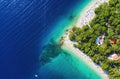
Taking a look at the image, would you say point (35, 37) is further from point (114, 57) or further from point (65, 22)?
point (114, 57)

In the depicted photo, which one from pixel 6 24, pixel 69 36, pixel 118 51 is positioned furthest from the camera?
pixel 6 24

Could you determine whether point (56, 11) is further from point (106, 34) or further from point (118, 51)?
point (118, 51)

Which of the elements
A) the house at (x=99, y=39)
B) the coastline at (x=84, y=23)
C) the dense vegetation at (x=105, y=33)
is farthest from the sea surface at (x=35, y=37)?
the house at (x=99, y=39)

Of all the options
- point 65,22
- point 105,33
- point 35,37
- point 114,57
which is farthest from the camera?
point 65,22

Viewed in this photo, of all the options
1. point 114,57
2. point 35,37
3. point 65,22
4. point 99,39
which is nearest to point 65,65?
point 99,39

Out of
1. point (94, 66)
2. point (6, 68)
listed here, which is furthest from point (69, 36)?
point (6, 68)

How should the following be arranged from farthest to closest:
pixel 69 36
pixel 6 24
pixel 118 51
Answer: pixel 6 24, pixel 69 36, pixel 118 51

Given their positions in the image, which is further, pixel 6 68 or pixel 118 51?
pixel 6 68

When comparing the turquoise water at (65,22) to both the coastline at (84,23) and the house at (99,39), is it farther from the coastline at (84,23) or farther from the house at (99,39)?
the house at (99,39)
